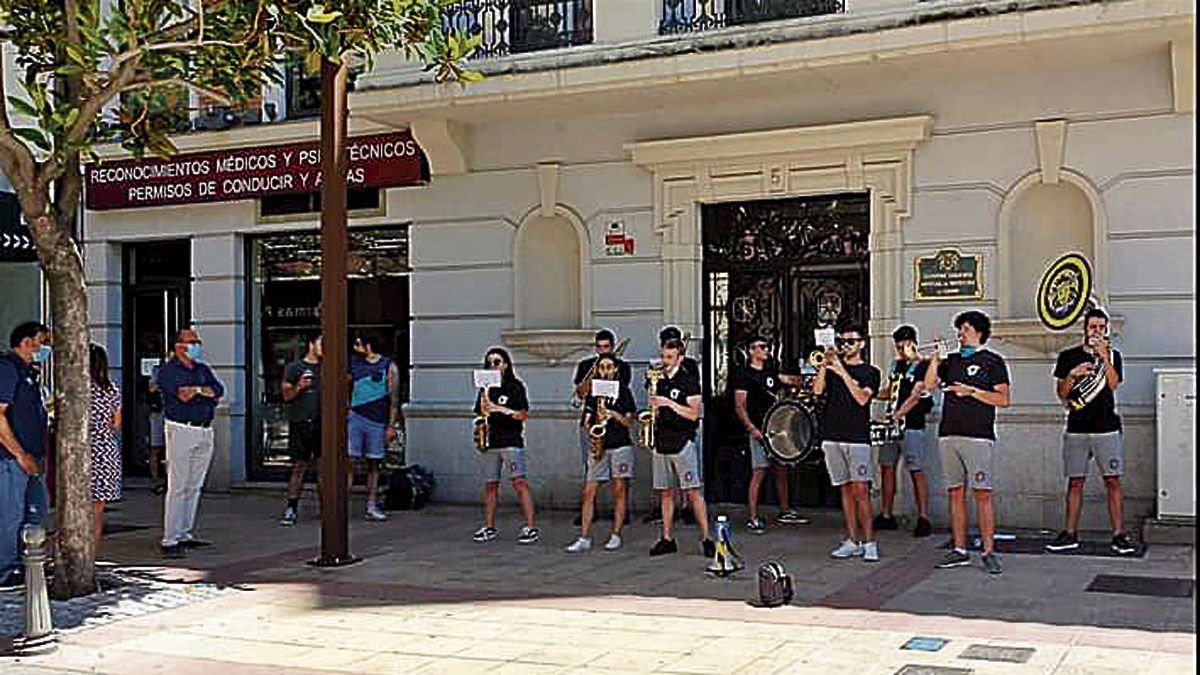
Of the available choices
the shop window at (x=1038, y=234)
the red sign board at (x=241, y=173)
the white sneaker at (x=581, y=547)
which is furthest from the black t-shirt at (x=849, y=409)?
the red sign board at (x=241, y=173)

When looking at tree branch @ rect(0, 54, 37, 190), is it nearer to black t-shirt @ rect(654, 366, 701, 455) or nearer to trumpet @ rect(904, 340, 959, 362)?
black t-shirt @ rect(654, 366, 701, 455)

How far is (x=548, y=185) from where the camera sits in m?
14.5

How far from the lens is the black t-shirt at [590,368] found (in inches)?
484

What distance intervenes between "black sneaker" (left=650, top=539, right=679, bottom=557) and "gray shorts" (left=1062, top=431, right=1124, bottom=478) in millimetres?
3194

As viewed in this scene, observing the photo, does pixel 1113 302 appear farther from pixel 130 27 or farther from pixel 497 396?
pixel 130 27

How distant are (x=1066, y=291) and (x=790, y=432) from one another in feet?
8.64

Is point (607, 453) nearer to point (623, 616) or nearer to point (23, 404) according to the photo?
point (623, 616)

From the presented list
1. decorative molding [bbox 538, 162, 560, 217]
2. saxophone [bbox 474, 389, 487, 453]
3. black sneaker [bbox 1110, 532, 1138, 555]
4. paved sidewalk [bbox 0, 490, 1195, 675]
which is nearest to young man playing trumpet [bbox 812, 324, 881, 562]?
paved sidewalk [bbox 0, 490, 1195, 675]

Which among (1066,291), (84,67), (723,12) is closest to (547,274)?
(723,12)

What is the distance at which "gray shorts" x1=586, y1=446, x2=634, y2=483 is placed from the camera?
11484 mm

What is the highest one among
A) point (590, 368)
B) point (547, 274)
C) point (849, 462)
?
point (547, 274)

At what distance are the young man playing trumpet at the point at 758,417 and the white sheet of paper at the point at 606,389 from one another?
67.5 inches

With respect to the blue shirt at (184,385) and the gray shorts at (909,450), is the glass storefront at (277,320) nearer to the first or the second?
the blue shirt at (184,385)

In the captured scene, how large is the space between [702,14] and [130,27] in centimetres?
581
